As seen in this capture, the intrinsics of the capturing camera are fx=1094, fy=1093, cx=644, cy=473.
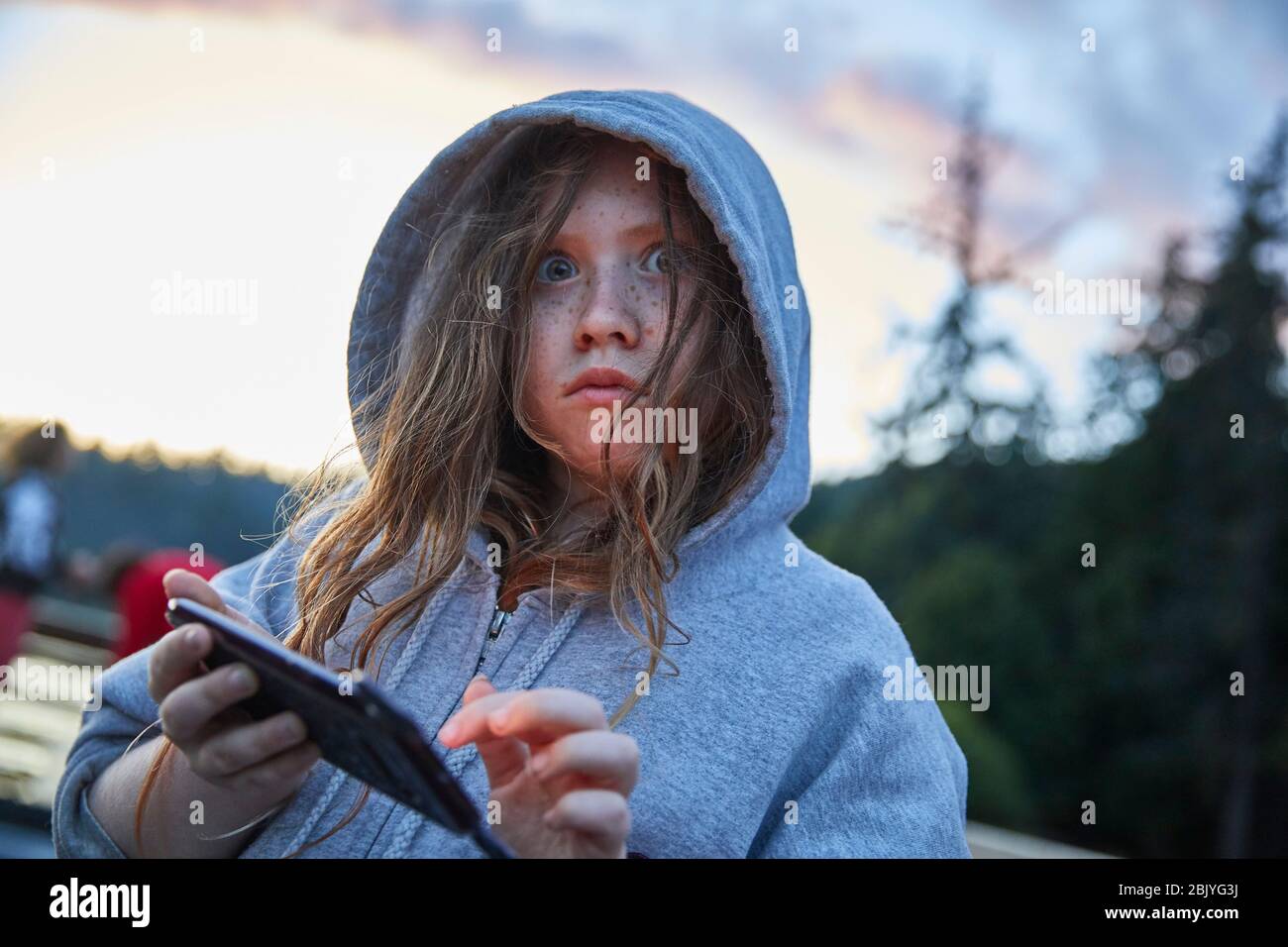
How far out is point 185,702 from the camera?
4.40 feet

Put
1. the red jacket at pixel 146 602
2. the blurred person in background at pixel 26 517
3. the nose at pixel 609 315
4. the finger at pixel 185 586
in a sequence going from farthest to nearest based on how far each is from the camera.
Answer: the blurred person in background at pixel 26 517 < the red jacket at pixel 146 602 < the nose at pixel 609 315 < the finger at pixel 185 586

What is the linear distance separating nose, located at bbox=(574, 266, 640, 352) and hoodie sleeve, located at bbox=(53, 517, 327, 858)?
0.74 meters

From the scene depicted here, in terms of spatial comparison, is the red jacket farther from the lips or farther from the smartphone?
the smartphone

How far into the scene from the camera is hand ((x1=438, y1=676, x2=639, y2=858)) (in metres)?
1.28

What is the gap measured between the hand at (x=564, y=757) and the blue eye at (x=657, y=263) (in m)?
0.82

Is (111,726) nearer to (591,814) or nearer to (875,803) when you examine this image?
(591,814)

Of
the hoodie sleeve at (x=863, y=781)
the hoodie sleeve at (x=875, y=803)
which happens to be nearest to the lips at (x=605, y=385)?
the hoodie sleeve at (x=863, y=781)

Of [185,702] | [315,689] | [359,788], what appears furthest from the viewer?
[359,788]

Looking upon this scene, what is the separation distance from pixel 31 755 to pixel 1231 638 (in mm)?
21410

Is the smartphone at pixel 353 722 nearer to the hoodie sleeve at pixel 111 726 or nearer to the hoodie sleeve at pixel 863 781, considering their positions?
the hoodie sleeve at pixel 111 726

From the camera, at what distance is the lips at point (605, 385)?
182 cm

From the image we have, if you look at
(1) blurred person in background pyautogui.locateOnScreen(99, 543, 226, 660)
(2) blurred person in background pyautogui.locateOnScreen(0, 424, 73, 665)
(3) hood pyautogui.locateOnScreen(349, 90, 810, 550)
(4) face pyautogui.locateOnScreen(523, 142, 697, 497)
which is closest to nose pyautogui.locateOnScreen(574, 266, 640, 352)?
(4) face pyautogui.locateOnScreen(523, 142, 697, 497)
